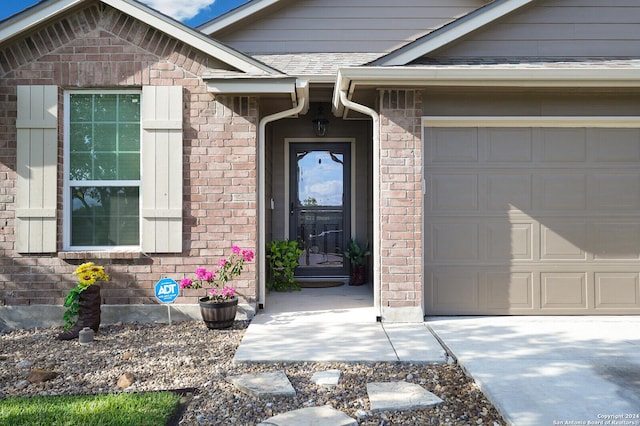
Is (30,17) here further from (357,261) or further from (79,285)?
(357,261)

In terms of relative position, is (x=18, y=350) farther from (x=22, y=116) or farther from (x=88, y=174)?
(x=22, y=116)

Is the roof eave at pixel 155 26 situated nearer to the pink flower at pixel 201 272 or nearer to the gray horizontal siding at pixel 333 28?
the pink flower at pixel 201 272

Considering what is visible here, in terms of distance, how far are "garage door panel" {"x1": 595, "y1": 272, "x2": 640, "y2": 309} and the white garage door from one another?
0.01 metres

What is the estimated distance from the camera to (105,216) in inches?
209

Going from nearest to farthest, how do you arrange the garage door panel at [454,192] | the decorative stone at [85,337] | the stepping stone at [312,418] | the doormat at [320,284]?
the stepping stone at [312,418] < the decorative stone at [85,337] < the garage door panel at [454,192] < the doormat at [320,284]

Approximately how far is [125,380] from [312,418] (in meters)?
1.55

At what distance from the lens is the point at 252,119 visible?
532cm

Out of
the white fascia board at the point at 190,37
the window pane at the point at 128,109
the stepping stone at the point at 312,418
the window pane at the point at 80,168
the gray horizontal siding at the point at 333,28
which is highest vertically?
the gray horizontal siding at the point at 333,28

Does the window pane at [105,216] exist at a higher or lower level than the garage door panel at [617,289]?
higher

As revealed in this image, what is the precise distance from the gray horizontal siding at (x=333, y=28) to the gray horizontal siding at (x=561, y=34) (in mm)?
2152

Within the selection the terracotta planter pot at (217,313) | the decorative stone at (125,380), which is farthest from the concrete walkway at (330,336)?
the decorative stone at (125,380)

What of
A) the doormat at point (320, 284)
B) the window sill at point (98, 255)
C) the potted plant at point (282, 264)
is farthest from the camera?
the doormat at point (320, 284)

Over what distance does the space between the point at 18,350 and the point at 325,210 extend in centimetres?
477

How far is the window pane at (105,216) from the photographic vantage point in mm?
5293
